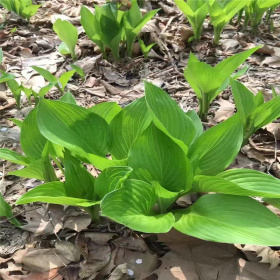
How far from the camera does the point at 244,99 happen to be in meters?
1.65

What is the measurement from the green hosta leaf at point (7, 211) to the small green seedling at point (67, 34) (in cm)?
150

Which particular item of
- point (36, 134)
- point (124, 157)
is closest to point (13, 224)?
point (36, 134)

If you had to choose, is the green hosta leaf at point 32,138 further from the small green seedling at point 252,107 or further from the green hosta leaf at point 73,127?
the small green seedling at point 252,107

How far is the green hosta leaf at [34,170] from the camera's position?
1351 mm

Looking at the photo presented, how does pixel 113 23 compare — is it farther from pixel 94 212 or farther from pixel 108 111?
pixel 94 212

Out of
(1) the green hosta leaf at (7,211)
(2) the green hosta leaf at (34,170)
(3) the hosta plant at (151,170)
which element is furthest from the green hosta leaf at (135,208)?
(1) the green hosta leaf at (7,211)

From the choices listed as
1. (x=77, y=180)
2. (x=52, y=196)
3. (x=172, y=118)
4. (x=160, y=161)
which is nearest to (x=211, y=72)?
(x=172, y=118)

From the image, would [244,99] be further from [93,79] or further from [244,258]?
[93,79]

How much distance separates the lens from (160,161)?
4.25 feet

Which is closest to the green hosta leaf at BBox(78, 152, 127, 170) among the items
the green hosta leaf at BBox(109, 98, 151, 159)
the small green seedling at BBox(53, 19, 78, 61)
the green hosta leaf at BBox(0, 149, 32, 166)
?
the green hosta leaf at BBox(109, 98, 151, 159)

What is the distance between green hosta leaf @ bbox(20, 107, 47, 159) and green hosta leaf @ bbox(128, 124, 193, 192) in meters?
0.42

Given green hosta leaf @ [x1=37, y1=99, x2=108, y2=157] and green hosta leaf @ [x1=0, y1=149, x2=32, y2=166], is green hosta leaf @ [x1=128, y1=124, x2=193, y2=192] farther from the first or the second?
green hosta leaf @ [x1=0, y1=149, x2=32, y2=166]

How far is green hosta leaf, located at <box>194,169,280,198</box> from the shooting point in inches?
46.3

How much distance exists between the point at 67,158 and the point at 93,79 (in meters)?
1.27
